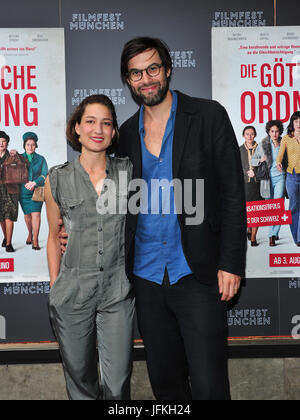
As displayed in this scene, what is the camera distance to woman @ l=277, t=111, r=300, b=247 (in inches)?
118

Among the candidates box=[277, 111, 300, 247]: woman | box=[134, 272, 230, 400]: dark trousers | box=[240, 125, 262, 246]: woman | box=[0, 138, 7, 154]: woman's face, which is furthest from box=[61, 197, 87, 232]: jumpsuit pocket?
box=[277, 111, 300, 247]: woman

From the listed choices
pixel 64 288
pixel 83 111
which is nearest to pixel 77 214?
pixel 64 288

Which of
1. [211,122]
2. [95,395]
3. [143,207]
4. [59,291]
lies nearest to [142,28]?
[211,122]

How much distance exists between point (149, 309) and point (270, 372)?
135 centimetres

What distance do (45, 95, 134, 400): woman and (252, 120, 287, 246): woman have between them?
117cm

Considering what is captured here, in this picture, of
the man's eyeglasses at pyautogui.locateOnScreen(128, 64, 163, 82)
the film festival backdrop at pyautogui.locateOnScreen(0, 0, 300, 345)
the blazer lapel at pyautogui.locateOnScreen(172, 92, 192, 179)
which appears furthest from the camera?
the film festival backdrop at pyautogui.locateOnScreen(0, 0, 300, 345)

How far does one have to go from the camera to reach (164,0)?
2.94 m

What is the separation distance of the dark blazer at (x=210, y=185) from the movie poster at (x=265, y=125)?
819 millimetres

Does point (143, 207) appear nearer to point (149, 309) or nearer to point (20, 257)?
point (149, 309)

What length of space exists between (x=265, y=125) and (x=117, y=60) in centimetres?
112

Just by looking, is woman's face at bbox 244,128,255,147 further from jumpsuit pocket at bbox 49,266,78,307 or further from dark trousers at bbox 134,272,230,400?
jumpsuit pocket at bbox 49,266,78,307

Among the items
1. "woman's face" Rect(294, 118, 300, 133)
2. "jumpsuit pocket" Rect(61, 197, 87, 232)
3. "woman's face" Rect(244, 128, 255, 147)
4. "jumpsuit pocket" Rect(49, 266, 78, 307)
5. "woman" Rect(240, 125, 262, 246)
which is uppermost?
"woman's face" Rect(294, 118, 300, 133)

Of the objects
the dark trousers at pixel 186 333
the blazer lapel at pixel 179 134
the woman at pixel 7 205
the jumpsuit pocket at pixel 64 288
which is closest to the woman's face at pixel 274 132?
the blazer lapel at pixel 179 134

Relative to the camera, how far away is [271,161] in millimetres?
3021
